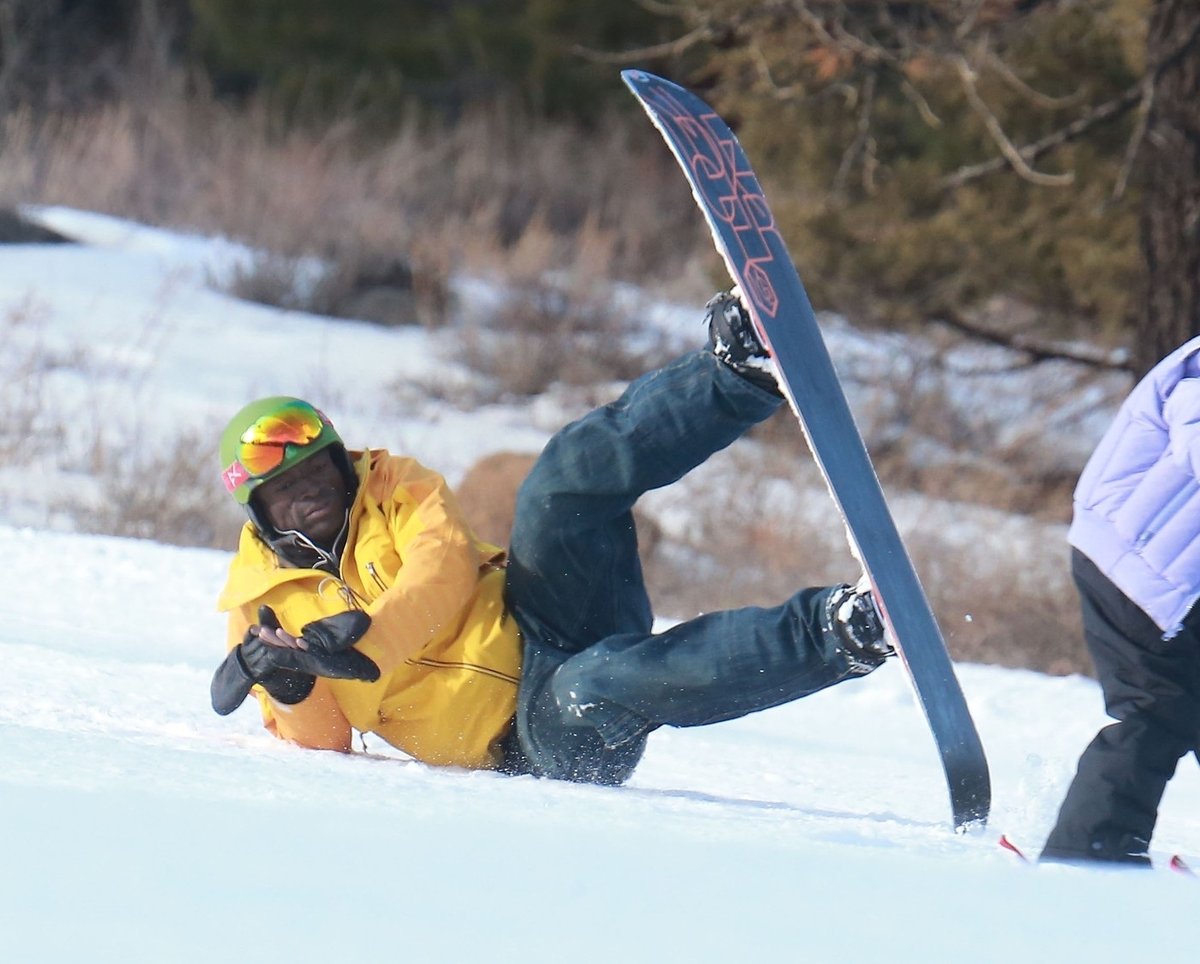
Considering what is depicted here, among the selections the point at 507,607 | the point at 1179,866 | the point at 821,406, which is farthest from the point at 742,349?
the point at 1179,866

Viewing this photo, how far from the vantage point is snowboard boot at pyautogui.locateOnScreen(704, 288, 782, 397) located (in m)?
3.23

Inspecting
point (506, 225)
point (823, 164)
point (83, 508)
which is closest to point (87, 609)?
point (83, 508)

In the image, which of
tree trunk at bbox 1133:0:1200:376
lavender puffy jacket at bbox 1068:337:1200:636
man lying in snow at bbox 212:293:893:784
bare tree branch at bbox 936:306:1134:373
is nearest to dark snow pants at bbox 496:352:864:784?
man lying in snow at bbox 212:293:893:784

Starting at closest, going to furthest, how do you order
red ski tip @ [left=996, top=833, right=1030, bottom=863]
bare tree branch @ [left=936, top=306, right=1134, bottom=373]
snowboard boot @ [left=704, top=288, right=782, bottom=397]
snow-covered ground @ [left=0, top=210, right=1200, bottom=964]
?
snow-covered ground @ [left=0, top=210, right=1200, bottom=964]
red ski tip @ [left=996, top=833, right=1030, bottom=863]
snowboard boot @ [left=704, top=288, right=782, bottom=397]
bare tree branch @ [left=936, top=306, right=1134, bottom=373]

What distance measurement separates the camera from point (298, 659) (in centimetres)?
311

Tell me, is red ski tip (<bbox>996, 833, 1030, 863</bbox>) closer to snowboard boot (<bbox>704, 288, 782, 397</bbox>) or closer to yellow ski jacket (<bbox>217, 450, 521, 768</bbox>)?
snowboard boot (<bbox>704, 288, 782, 397</bbox>)

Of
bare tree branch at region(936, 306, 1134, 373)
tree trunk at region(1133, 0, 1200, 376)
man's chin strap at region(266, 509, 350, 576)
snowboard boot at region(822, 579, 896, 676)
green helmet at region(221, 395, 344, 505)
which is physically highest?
snowboard boot at region(822, 579, 896, 676)

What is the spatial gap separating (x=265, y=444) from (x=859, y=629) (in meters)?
1.25

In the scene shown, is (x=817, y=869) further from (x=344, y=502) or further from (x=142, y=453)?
(x=142, y=453)

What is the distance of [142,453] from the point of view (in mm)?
9109

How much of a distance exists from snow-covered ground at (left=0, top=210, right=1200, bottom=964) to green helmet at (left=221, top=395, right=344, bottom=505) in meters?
0.56

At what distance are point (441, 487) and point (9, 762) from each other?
116cm

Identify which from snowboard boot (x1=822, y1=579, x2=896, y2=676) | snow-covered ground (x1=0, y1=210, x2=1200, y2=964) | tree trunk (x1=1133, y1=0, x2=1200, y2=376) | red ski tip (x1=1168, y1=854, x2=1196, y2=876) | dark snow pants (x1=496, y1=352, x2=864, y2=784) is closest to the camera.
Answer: snow-covered ground (x1=0, y1=210, x2=1200, y2=964)

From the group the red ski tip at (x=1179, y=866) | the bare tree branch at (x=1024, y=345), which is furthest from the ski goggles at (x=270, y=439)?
the bare tree branch at (x=1024, y=345)
